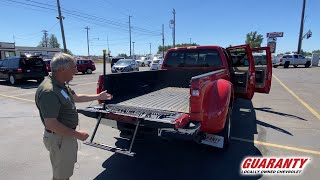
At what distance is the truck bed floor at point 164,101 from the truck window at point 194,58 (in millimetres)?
1080

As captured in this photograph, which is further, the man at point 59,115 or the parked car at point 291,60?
the parked car at point 291,60

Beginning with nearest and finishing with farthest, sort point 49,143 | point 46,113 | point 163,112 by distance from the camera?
point 46,113, point 49,143, point 163,112

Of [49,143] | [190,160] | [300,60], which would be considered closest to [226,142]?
[190,160]

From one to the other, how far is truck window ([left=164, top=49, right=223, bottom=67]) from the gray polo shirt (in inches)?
180

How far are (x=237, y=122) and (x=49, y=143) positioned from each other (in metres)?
5.25

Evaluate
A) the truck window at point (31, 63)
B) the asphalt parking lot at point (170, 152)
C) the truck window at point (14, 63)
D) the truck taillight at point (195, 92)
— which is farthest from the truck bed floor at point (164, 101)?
the truck window at point (14, 63)

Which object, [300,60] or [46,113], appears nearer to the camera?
[46,113]

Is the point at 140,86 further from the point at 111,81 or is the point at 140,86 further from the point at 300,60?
the point at 300,60

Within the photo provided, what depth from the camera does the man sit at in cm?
247

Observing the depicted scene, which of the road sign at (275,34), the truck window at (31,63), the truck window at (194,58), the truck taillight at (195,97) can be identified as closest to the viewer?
the truck taillight at (195,97)

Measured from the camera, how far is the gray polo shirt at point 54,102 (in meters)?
2.46

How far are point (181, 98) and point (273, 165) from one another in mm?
2104

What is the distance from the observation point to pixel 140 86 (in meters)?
6.03

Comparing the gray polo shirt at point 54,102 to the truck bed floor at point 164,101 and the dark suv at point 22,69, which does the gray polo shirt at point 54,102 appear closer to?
the truck bed floor at point 164,101
